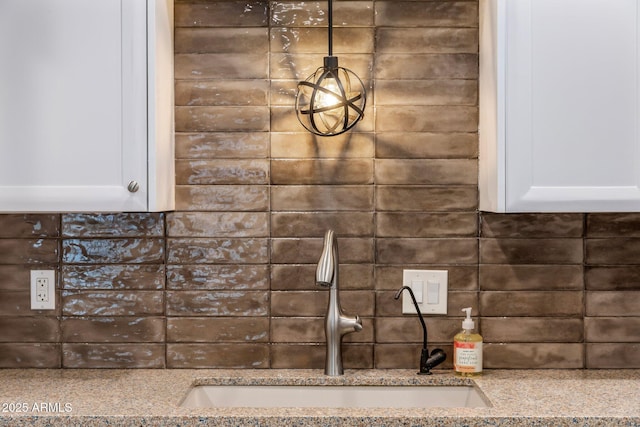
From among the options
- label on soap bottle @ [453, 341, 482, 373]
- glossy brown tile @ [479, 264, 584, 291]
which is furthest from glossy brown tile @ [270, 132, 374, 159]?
label on soap bottle @ [453, 341, 482, 373]

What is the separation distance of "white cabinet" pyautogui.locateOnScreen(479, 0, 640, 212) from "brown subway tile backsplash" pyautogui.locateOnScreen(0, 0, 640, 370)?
0.28 metres

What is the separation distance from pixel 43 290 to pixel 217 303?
479mm

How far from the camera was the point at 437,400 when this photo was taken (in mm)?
1875

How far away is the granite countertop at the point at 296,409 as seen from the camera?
1.54 m

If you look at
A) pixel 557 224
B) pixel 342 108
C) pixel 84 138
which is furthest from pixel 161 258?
pixel 557 224

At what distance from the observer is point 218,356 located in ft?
6.49

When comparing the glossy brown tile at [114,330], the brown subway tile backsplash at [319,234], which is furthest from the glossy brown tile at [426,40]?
the glossy brown tile at [114,330]

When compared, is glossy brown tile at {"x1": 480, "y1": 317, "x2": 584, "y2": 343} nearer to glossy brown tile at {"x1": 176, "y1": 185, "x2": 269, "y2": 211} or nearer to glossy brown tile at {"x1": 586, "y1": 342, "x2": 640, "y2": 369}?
glossy brown tile at {"x1": 586, "y1": 342, "x2": 640, "y2": 369}

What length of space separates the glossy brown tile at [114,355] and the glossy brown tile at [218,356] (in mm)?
39

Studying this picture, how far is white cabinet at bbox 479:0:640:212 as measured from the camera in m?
1.68

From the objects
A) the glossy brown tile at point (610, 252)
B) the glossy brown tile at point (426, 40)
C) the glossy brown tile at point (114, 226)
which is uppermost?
the glossy brown tile at point (426, 40)

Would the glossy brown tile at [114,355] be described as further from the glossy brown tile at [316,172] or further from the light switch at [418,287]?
the light switch at [418,287]

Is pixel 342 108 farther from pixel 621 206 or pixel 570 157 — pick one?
pixel 621 206

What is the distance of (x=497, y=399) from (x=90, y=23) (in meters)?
1.29
